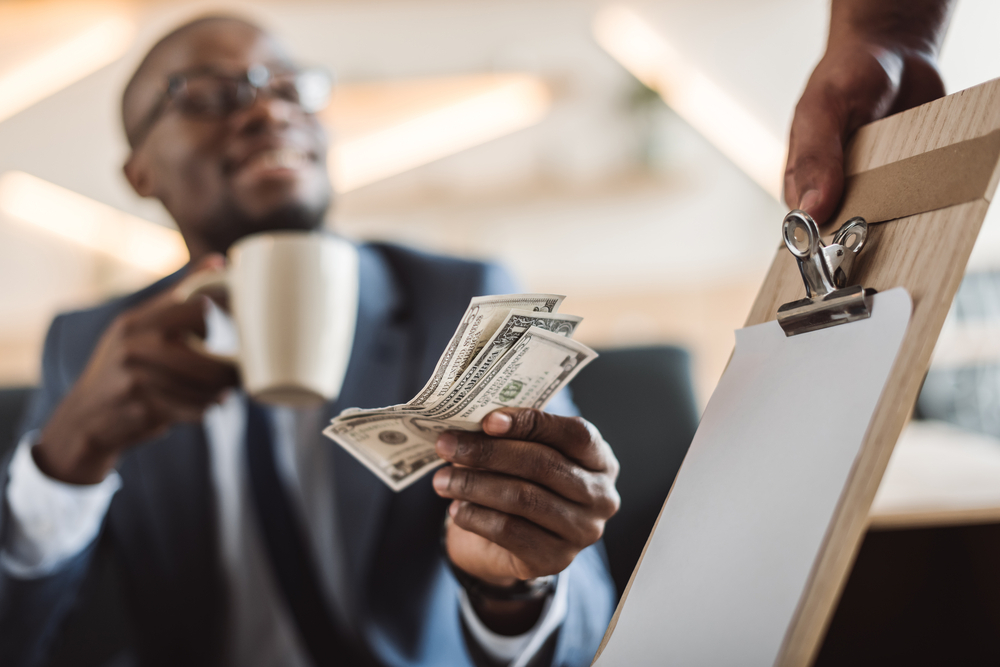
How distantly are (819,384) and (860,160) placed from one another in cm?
14

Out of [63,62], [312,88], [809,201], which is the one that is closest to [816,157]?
[809,201]

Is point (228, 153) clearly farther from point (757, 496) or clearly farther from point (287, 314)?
point (757, 496)

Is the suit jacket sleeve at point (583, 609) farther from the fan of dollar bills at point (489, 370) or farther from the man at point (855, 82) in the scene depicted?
the man at point (855, 82)

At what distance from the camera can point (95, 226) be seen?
2512 mm

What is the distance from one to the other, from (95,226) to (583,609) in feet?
8.87

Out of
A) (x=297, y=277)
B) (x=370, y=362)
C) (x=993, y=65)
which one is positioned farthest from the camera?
(x=370, y=362)

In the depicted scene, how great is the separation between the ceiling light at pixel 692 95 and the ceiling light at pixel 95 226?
1899 millimetres

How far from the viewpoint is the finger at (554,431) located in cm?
32

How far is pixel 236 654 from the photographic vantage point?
0.91 m

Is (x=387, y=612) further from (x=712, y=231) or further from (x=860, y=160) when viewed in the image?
(x=712, y=231)

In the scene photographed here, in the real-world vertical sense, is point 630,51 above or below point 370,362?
above

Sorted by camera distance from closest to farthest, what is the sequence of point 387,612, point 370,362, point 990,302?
point 387,612, point 370,362, point 990,302

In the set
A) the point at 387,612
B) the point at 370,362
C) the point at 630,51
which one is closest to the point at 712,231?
the point at 630,51

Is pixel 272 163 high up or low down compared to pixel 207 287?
up
